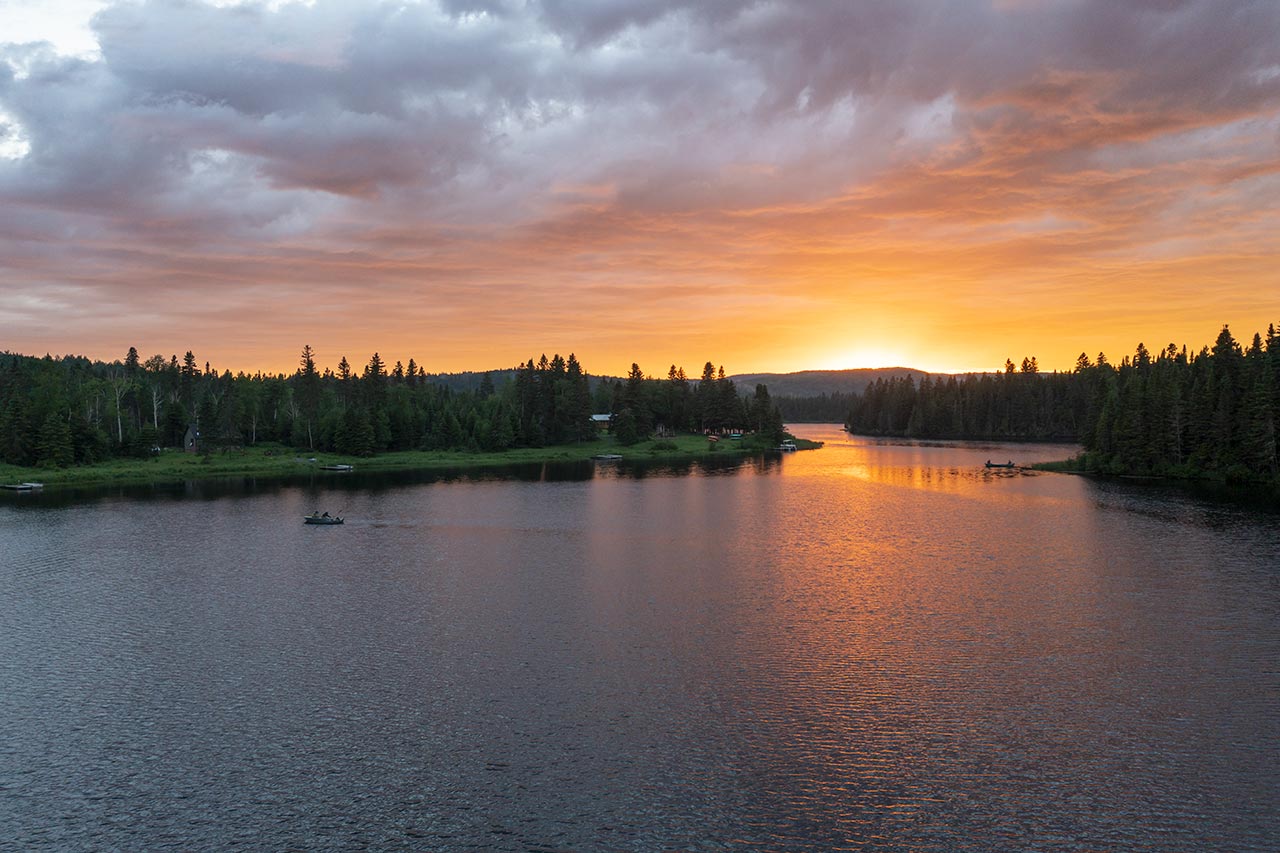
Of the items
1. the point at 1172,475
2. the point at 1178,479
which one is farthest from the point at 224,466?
the point at 1172,475

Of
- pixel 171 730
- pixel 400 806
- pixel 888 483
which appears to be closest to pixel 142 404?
pixel 888 483

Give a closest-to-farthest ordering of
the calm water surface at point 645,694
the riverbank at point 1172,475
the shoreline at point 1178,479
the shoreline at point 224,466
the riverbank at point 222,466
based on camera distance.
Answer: the calm water surface at point 645,694 < the shoreline at point 1178,479 < the riverbank at point 1172,475 < the shoreline at point 224,466 < the riverbank at point 222,466

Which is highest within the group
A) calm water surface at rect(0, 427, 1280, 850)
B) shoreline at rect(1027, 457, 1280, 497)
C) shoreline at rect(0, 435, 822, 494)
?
shoreline at rect(0, 435, 822, 494)

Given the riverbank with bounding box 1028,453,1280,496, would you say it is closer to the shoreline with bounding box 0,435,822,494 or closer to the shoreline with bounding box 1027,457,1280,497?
the shoreline with bounding box 1027,457,1280,497

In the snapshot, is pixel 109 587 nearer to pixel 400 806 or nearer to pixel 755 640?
pixel 400 806

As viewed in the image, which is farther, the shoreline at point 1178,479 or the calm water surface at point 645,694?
the shoreline at point 1178,479

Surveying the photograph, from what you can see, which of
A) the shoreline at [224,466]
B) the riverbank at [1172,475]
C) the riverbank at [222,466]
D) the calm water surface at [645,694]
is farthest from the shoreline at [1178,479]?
the riverbank at [222,466]

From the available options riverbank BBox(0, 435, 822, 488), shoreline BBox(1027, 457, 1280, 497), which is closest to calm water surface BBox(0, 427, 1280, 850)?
shoreline BBox(1027, 457, 1280, 497)

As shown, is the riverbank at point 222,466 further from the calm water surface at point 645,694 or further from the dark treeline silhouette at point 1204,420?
the dark treeline silhouette at point 1204,420

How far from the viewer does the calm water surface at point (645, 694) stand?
29234 millimetres

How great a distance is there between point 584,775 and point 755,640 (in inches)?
766

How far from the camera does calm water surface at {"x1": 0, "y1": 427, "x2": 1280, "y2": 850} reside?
29234mm

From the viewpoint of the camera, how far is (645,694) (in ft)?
133

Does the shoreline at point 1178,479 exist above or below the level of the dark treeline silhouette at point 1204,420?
below
